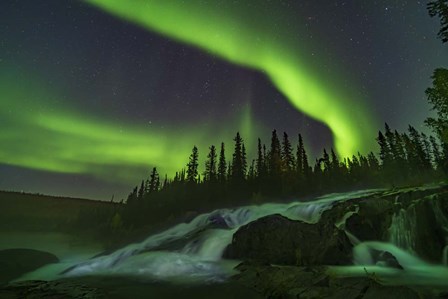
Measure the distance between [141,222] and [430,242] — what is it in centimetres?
7782

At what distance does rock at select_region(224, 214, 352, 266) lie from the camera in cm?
1526

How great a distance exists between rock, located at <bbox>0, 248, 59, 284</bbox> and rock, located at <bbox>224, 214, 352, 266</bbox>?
44.9 ft

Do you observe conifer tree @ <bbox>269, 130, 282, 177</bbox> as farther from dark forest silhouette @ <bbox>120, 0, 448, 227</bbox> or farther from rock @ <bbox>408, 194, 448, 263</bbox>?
rock @ <bbox>408, 194, 448, 263</bbox>

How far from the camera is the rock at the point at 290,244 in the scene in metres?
15.3

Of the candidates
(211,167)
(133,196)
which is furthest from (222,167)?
(133,196)

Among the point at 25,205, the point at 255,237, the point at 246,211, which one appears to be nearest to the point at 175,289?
the point at 255,237

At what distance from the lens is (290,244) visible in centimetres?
1625

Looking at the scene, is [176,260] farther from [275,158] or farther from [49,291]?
[275,158]

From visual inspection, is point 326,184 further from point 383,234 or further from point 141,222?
point 383,234

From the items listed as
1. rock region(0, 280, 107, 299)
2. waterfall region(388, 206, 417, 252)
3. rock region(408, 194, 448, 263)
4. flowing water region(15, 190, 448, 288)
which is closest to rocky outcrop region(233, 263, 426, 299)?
flowing water region(15, 190, 448, 288)

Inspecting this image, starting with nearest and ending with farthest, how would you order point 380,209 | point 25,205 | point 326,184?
1. point 380,209
2. point 326,184
3. point 25,205

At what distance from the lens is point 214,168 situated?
93812 millimetres

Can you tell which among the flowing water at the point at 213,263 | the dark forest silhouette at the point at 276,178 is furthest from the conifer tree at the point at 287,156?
the flowing water at the point at 213,263

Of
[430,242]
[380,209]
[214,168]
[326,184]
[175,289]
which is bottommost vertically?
[175,289]
